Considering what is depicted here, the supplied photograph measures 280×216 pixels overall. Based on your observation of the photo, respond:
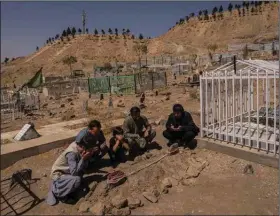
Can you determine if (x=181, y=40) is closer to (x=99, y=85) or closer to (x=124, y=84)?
(x=99, y=85)

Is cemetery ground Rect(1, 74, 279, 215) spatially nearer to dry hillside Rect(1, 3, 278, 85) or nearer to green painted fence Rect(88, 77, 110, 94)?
green painted fence Rect(88, 77, 110, 94)

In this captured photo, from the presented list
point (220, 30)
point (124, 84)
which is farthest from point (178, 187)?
point (220, 30)

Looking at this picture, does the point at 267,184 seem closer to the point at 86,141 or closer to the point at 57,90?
the point at 86,141

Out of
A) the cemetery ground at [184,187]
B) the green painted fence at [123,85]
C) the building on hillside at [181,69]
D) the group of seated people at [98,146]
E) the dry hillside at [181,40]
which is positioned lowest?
the cemetery ground at [184,187]

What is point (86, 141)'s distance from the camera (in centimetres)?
565

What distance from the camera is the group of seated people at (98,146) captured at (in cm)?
514

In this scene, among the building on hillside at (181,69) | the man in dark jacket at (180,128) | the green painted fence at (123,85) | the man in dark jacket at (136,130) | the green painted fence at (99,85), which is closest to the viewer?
the man in dark jacket at (136,130)

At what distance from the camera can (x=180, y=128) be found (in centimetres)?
713

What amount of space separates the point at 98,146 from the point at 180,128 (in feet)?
6.29

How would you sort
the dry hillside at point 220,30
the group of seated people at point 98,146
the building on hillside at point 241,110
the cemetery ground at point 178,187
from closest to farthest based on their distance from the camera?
1. the cemetery ground at point 178,187
2. the group of seated people at point 98,146
3. the building on hillside at point 241,110
4. the dry hillside at point 220,30

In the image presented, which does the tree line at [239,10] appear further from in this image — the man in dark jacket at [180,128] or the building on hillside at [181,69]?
the man in dark jacket at [180,128]

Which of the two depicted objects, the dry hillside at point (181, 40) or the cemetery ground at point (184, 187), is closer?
the cemetery ground at point (184, 187)

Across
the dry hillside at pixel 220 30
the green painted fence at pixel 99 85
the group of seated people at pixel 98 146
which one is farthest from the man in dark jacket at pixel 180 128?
the dry hillside at pixel 220 30

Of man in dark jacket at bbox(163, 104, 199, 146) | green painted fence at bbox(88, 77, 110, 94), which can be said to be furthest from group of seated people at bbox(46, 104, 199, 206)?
green painted fence at bbox(88, 77, 110, 94)
